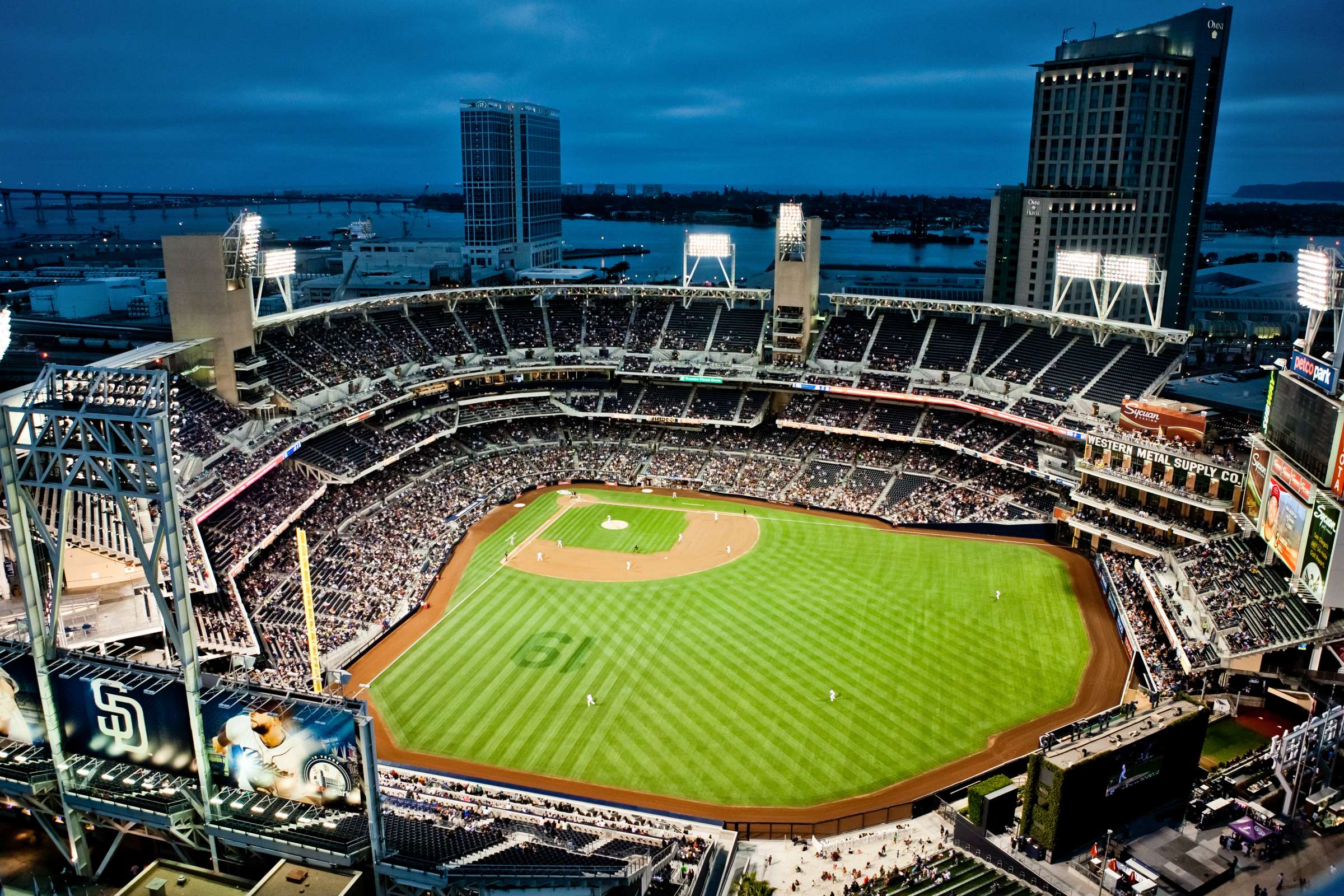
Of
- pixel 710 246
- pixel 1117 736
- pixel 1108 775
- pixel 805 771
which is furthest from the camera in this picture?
pixel 710 246

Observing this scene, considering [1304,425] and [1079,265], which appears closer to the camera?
[1304,425]

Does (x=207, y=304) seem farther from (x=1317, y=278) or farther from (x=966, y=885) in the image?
(x=1317, y=278)

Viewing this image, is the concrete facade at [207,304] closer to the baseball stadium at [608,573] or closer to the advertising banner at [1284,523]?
the baseball stadium at [608,573]

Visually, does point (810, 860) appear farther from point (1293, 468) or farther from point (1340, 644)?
point (1293, 468)

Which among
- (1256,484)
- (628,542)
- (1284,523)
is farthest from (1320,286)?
(628,542)

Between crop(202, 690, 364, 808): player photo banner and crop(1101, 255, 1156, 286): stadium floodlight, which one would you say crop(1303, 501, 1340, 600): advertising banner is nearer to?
crop(1101, 255, 1156, 286): stadium floodlight

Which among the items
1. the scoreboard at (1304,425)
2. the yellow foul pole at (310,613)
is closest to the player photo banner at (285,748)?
the yellow foul pole at (310,613)

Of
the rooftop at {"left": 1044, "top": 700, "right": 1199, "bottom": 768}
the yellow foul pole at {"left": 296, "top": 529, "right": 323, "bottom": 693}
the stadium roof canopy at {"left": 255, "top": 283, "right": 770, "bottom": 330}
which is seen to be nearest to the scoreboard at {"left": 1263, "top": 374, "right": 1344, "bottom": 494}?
the rooftop at {"left": 1044, "top": 700, "right": 1199, "bottom": 768}
